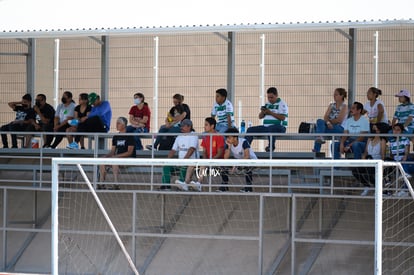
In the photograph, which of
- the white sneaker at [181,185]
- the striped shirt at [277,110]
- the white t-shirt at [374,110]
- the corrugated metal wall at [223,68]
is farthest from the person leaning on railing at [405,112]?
the white sneaker at [181,185]

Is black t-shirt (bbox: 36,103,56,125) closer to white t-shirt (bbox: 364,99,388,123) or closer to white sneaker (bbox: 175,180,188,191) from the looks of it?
white sneaker (bbox: 175,180,188,191)

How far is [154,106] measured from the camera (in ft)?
66.6

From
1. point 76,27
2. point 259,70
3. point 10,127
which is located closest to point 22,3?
point 76,27

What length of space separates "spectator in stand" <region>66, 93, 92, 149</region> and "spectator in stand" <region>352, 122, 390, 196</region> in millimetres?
5419

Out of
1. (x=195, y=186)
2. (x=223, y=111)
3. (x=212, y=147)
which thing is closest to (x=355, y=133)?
(x=212, y=147)

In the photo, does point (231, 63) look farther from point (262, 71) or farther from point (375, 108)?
point (375, 108)

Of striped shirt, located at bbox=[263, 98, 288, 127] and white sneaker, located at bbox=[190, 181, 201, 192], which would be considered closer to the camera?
white sneaker, located at bbox=[190, 181, 201, 192]

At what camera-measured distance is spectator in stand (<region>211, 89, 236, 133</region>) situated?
17641 millimetres

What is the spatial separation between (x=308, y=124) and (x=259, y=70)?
236 centimetres

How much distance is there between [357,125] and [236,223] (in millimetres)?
2757

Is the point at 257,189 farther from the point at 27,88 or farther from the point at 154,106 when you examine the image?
the point at 27,88

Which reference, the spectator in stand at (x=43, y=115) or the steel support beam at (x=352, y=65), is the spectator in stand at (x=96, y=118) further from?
the steel support beam at (x=352, y=65)

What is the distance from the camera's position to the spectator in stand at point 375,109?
16828mm

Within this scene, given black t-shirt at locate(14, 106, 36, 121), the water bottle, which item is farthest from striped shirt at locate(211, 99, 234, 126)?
black t-shirt at locate(14, 106, 36, 121)
